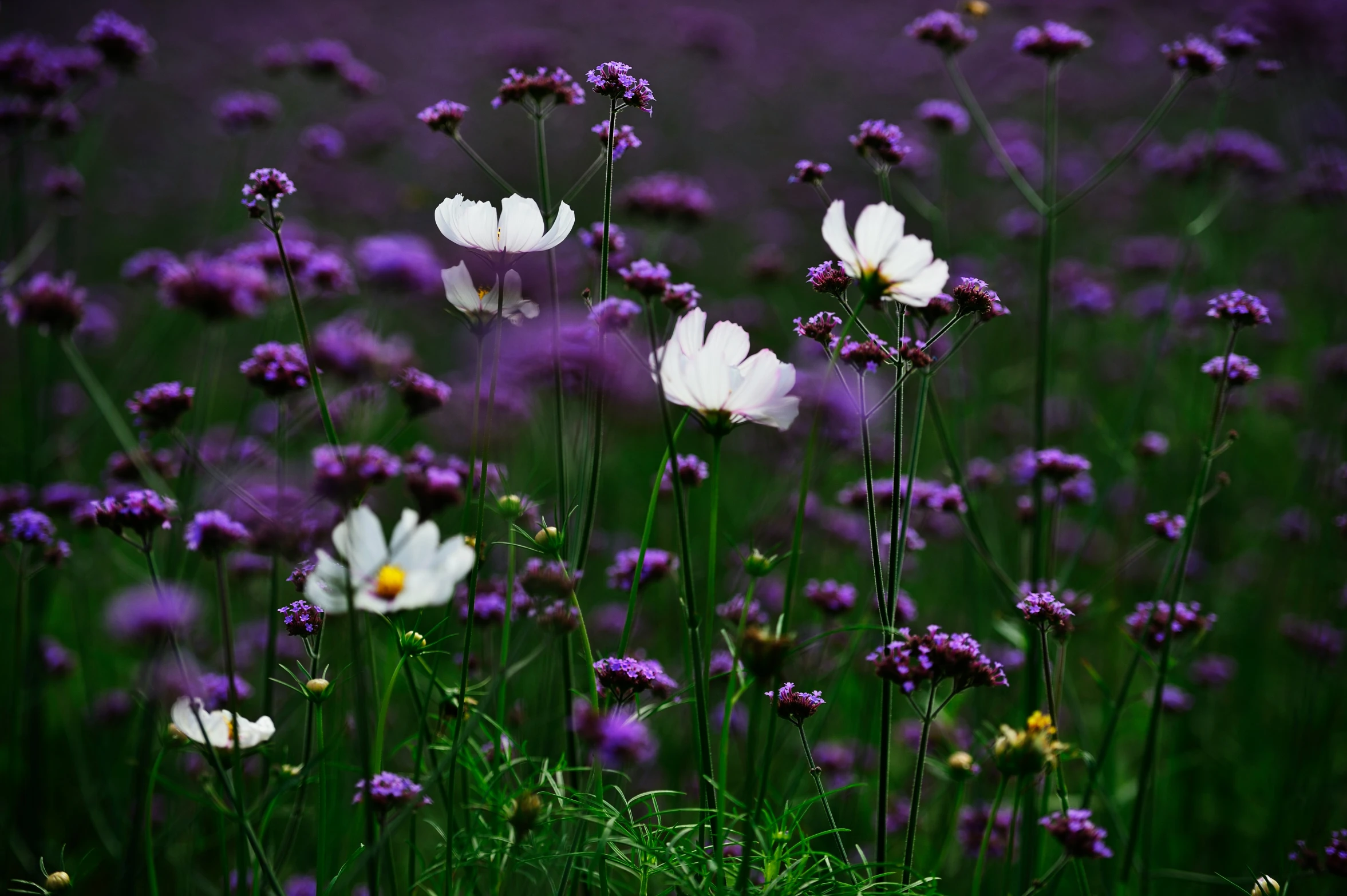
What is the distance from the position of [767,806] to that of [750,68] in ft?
34.6

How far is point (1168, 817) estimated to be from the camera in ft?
7.26

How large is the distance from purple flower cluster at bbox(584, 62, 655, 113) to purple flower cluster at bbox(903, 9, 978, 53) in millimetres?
1169

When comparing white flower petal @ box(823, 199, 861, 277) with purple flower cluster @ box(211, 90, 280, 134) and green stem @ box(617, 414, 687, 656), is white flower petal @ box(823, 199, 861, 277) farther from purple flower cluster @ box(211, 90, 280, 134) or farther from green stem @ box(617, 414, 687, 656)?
purple flower cluster @ box(211, 90, 280, 134)

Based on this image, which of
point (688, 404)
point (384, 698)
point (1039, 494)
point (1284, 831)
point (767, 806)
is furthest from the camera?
point (1284, 831)

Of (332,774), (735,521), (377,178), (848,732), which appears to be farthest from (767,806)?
(377,178)

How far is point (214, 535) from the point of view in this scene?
1.19 m

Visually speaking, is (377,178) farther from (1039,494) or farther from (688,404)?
(688,404)

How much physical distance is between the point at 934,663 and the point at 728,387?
0.49 m

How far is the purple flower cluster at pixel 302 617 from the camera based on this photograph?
134 cm

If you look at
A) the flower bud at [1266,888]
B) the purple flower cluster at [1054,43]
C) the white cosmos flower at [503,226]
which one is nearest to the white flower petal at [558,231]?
the white cosmos flower at [503,226]

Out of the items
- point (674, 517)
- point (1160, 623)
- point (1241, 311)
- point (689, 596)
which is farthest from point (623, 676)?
point (674, 517)

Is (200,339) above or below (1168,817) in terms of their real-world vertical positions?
below

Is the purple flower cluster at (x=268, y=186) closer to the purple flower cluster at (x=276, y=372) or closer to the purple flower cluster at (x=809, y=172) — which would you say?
the purple flower cluster at (x=276, y=372)

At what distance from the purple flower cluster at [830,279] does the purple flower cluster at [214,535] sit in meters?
0.86
